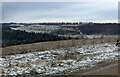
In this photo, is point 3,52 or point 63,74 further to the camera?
point 3,52

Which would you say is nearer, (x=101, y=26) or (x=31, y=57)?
(x=31, y=57)

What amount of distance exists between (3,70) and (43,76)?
4515 millimetres

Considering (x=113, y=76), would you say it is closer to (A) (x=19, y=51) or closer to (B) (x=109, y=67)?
(B) (x=109, y=67)

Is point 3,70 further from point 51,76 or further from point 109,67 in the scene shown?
point 109,67

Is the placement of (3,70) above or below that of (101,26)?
above

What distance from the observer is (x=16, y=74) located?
902 inches

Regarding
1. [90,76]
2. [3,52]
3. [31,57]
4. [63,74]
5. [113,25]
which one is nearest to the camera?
[90,76]

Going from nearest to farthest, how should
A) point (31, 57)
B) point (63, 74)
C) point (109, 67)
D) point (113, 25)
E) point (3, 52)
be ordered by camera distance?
point (63, 74)
point (109, 67)
point (31, 57)
point (3, 52)
point (113, 25)

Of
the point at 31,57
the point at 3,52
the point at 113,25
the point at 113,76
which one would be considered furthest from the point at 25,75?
the point at 113,25

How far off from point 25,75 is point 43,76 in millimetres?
1298

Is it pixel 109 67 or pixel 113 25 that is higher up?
pixel 109 67

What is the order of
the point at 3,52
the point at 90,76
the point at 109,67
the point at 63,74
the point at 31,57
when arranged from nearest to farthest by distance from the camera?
the point at 90,76
the point at 63,74
the point at 109,67
the point at 31,57
the point at 3,52

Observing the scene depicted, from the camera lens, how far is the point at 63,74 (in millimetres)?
21938

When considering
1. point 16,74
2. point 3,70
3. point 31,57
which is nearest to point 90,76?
point 16,74
